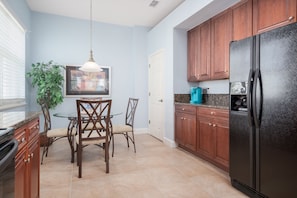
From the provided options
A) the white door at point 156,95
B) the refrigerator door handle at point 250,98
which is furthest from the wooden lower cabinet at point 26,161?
the white door at point 156,95

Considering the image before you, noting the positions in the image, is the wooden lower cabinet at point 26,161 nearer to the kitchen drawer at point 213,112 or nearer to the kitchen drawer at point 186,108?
the kitchen drawer at point 213,112

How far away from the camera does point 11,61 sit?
11.4ft

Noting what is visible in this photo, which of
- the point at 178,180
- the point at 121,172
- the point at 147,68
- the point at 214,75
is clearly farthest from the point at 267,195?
the point at 147,68

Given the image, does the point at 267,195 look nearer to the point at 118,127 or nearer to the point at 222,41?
the point at 222,41

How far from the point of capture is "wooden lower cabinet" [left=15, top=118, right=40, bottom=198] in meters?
1.26

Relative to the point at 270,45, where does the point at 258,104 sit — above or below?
below

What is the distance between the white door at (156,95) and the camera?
4680 mm

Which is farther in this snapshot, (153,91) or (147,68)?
(147,68)

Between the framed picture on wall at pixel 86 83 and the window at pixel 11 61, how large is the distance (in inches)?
39.7

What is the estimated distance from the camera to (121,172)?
280cm

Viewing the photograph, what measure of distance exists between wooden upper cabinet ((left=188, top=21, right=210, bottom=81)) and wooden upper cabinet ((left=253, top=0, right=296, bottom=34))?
1022mm

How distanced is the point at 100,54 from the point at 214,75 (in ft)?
10.4

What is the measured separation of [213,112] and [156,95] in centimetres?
222

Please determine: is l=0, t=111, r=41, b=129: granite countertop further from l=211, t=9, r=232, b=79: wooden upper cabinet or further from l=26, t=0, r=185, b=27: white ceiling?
l=26, t=0, r=185, b=27: white ceiling
